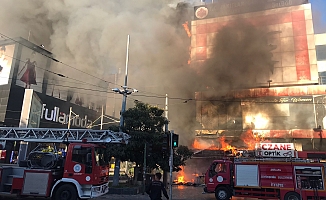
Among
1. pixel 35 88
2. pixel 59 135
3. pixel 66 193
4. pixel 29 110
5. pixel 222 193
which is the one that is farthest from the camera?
pixel 35 88

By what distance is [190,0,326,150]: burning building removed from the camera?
28656mm

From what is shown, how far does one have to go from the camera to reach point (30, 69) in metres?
27.0

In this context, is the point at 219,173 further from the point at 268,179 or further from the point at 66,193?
the point at 66,193

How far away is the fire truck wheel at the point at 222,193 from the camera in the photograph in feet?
38.4

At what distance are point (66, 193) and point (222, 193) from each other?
23.4 feet

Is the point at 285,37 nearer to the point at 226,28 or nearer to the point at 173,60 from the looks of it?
the point at 226,28

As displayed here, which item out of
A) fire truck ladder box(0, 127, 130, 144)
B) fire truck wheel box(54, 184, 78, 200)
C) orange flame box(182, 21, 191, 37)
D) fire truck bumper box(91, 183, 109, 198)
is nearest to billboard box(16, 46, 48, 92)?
fire truck ladder box(0, 127, 130, 144)

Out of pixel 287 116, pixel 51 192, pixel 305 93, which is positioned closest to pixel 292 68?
pixel 305 93

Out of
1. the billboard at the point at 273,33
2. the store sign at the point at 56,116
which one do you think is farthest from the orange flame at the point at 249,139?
the store sign at the point at 56,116

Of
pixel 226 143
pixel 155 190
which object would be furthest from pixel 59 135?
pixel 226 143

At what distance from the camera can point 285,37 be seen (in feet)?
107

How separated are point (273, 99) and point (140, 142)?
22.1m

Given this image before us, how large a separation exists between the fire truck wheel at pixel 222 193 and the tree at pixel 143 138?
3242 mm

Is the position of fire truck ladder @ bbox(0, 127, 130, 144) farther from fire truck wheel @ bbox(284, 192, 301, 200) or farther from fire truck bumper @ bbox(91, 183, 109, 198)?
fire truck wheel @ bbox(284, 192, 301, 200)
